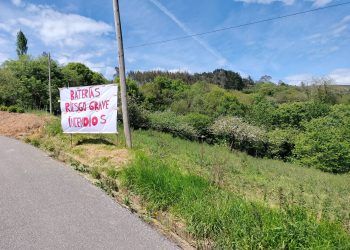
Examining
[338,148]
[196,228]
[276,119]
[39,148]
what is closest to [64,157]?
[39,148]

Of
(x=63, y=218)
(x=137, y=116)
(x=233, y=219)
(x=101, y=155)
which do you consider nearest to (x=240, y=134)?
(x=137, y=116)

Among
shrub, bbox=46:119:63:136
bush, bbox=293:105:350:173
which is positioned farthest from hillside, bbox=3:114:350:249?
bush, bbox=293:105:350:173

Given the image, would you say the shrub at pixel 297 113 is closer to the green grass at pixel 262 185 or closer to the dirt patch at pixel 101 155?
the green grass at pixel 262 185

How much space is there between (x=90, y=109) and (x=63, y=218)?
596 cm

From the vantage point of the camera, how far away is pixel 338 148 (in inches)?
1486

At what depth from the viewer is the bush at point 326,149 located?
37.7 meters

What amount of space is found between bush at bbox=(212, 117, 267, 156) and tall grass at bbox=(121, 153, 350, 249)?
39249 millimetres

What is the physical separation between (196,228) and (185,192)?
894mm

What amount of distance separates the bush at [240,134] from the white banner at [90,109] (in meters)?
35.1

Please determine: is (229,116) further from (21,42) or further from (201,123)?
(21,42)

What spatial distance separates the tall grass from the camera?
3.89 metres

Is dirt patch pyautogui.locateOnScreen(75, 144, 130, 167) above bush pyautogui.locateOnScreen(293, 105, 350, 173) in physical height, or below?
above

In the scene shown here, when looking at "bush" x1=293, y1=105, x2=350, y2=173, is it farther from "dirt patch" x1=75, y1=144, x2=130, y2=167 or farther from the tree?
the tree

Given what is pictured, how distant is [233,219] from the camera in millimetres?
4395
